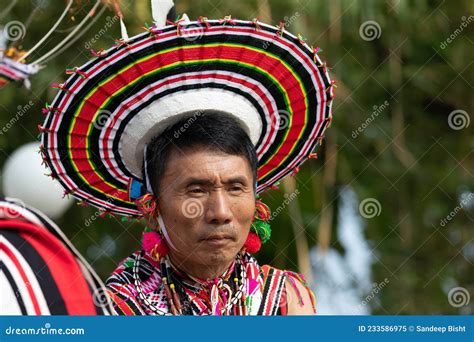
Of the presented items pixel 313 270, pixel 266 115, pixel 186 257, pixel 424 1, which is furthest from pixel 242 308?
pixel 424 1

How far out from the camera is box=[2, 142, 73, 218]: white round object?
179 cm

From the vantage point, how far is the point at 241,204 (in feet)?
7.68

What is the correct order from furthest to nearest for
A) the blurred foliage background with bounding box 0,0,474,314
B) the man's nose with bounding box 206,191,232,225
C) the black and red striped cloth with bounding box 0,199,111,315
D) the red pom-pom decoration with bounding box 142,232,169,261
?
1. the blurred foliage background with bounding box 0,0,474,314
2. the red pom-pom decoration with bounding box 142,232,169,261
3. the man's nose with bounding box 206,191,232,225
4. the black and red striped cloth with bounding box 0,199,111,315

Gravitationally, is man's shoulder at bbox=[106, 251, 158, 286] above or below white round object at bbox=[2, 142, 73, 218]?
below

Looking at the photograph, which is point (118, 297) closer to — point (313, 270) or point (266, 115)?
point (266, 115)

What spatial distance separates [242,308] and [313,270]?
2211 mm

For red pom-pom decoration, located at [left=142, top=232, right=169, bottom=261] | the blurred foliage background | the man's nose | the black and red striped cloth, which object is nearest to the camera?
the black and red striped cloth

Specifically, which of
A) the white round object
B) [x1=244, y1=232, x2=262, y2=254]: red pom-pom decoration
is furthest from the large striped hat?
[x1=244, y1=232, x2=262, y2=254]: red pom-pom decoration

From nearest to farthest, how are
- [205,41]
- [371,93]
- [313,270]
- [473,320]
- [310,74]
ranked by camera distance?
[205,41], [310,74], [473,320], [313,270], [371,93]

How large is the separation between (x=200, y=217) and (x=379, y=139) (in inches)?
113

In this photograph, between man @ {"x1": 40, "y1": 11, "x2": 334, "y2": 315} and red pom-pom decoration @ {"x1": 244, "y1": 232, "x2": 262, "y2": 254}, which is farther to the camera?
red pom-pom decoration @ {"x1": 244, "y1": 232, "x2": 262, "y2": 254}

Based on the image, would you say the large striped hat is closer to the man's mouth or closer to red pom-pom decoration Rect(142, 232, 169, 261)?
red pom-pom decoration Rect(142, 232, 169, 261)

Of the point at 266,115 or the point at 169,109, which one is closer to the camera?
the point at 169,109

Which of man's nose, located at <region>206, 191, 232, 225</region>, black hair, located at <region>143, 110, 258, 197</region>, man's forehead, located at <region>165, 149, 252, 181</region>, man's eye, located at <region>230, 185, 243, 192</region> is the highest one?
black hair, located at <region>143, 110, 258, 197</region>
